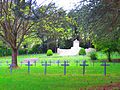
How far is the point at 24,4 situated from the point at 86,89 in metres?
14.6

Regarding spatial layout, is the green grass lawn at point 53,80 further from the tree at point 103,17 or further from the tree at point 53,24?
the tree at point 53,24

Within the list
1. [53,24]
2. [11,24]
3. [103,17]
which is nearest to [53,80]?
[103,17]

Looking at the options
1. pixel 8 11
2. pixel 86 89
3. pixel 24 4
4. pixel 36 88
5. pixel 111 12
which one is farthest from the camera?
pixel 8 11

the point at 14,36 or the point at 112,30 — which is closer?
the point at 112,30

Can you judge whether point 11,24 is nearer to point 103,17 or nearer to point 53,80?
point 53,80

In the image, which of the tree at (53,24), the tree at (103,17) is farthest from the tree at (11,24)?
the tree at (103,17)

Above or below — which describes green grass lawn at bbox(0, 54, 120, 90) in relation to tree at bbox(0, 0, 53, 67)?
below

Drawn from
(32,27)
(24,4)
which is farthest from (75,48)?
(24,4)

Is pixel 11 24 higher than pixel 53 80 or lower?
higher

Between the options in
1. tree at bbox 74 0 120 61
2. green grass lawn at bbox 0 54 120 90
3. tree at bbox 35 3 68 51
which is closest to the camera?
tree at bbox 74 0 120 61

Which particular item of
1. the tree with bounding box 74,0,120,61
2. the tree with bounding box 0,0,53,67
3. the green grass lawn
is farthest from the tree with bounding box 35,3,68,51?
the tree with bounding box 74,0,120,61

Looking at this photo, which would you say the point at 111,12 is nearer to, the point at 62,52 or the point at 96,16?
the point at 96,16

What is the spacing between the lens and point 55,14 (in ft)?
110

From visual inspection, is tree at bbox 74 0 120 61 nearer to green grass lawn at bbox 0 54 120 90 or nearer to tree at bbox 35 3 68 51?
green grass lawn at bbox 0 54 120 90
